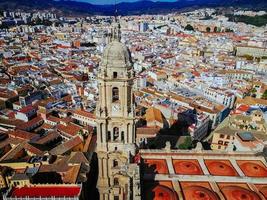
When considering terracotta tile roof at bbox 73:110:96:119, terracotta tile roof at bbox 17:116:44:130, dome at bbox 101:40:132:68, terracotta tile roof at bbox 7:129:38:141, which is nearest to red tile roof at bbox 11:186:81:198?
dome at bbox 101:40:132:68

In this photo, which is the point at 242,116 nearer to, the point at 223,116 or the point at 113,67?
the point at 223,116

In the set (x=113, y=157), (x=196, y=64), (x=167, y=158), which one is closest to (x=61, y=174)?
(x=113, y=157)

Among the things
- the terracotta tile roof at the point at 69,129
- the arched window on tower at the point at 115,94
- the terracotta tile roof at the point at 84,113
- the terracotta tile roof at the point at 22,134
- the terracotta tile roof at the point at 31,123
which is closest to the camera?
the arched window on tower at the point at 115,94

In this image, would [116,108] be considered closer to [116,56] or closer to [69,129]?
[116,56]

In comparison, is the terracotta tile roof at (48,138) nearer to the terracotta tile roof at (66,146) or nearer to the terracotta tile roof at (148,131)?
the terracotta tile roof at (66,146)

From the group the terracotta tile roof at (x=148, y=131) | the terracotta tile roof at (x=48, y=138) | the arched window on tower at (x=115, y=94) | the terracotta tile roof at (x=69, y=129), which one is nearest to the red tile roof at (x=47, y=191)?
the arched window on tower at (x=115, y=94)

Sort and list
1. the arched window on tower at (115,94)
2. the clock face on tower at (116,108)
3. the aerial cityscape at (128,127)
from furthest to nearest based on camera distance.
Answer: the arched window on tower at (115,94), the clock face on tower at (116,108), the aerial cityscape at (128,127)

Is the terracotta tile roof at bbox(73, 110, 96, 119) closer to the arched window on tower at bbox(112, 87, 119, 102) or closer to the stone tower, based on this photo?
the stone tower

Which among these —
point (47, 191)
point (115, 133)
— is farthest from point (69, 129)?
point (115, 133)
